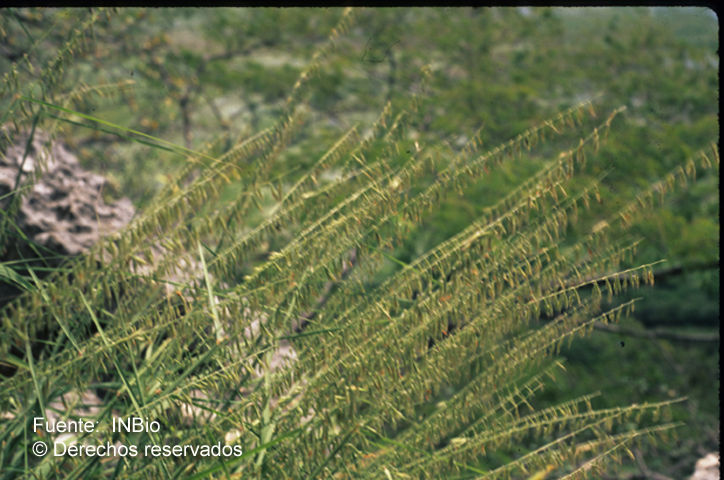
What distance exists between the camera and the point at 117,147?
4.42 m

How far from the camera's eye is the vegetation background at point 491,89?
3170mm

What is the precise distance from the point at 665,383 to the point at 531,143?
12.4 ft

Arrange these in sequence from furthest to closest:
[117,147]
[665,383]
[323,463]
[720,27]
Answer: [117,147]
[665,383]
[720,27]
[323,463]

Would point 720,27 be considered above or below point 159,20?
below

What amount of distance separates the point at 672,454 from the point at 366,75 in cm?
284

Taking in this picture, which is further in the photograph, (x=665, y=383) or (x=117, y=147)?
(x=117, y=147)

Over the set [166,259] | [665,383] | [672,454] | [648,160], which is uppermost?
[648,160]

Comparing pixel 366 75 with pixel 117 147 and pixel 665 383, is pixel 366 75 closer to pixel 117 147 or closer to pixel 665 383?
pixel 117 147

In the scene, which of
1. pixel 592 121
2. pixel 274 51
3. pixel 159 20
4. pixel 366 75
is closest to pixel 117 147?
pixel 159 20

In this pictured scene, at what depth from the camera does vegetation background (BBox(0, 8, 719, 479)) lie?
10.4ft

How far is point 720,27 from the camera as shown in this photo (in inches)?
40.1

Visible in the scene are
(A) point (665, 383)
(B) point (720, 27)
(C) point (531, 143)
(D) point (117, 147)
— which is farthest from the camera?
(D) point (117, 147)

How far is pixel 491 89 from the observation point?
3.32m

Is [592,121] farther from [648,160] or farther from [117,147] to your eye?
[117,147]
